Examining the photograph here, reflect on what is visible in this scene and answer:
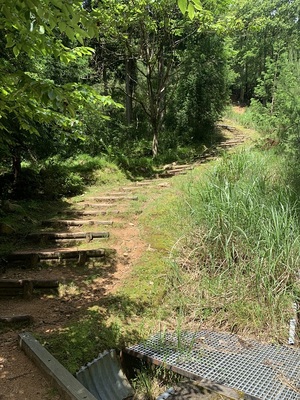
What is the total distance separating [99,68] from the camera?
1209 centimetres

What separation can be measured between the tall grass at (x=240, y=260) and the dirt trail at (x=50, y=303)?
92 centimetres

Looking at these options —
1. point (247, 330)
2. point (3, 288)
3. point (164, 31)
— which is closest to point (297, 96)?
point (164, 31)

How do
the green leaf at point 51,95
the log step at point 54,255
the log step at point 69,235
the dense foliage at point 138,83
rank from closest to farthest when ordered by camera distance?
the green leaf at point 51,95, the dense foliage at point 138,83, the log step at point 54,255, the log step at point 69,235

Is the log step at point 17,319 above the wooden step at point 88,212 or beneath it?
beneath

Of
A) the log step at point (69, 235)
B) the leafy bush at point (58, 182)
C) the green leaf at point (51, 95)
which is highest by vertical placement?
the green leaf at point (51, 95)

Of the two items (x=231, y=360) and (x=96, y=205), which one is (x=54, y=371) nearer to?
(x=231, y=360)

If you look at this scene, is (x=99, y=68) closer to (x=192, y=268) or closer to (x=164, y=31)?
(x=164, y=31)

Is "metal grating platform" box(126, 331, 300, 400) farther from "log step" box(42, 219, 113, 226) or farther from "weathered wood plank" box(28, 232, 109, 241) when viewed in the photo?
"log step" box(42, 219, 113, 226)

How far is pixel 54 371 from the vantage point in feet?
7.54

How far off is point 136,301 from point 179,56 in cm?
1102

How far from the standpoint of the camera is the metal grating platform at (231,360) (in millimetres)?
2334

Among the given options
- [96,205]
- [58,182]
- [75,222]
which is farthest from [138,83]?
[75,222]

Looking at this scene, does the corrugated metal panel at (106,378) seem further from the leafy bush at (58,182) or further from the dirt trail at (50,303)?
the leafy bush at (58,182)

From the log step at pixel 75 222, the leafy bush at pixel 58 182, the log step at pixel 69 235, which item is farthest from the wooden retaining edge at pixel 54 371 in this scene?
the leafy bush at pixel 58 182
